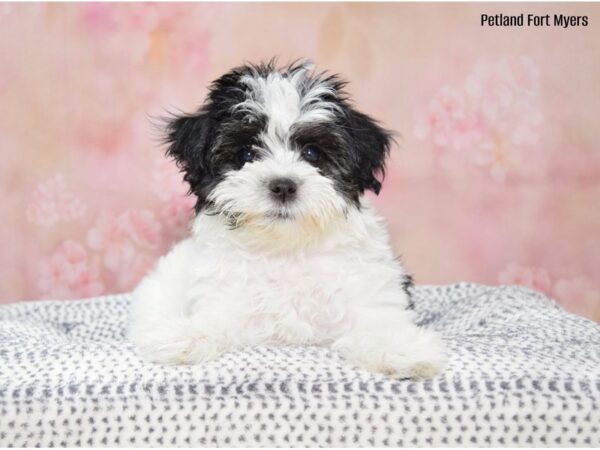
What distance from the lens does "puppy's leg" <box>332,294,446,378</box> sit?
2693 mm

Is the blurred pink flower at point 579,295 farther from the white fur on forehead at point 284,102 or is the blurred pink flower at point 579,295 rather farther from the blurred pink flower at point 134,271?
the blurred pink flower at point 134,271

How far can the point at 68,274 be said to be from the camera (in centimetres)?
531

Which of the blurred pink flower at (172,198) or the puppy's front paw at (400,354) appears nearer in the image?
the puppy's front paw at (400,354)

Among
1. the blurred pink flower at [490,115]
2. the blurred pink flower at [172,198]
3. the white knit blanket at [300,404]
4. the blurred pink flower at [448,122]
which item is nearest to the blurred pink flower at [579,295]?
the blurred pink flower at [490,115]

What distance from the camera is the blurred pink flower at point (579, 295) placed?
5387mm

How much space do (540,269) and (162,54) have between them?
3166 millimetres

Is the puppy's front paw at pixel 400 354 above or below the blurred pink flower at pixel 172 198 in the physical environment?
below

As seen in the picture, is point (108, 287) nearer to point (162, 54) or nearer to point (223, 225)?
point (162, 54)

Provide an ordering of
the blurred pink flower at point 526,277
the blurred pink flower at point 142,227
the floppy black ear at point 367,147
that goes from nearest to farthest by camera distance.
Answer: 1. the floppy black ear at point 367,147
2. the blurred pink flower at point 142,227
3. the blurred pink flower at point 526,277

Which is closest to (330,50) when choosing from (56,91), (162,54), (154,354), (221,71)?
(221,71)

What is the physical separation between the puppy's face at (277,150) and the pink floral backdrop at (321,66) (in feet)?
5.66

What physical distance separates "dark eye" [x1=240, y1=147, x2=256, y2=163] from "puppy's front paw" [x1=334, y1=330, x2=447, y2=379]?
37.5 inches

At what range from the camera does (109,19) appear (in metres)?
5.09

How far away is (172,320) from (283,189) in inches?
30.9
